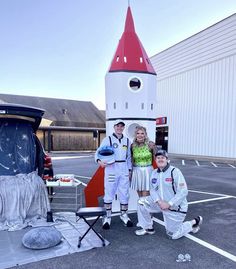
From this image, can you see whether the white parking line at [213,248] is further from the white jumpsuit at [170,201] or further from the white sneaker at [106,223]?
the white sneaker at [106,223]

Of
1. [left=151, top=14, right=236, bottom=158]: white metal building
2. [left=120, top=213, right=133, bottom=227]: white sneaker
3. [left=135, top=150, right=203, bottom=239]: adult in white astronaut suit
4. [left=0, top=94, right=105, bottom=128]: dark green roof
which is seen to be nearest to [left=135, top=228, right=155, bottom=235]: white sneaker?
[left=135, top=150, right=203, bottom=239]: adult in white astronaut suit

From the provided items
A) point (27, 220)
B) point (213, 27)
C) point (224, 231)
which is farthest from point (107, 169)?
point (213, 27)

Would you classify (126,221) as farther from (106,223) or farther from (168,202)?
(168,202)

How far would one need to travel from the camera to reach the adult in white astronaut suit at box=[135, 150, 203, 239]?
3.82 metres

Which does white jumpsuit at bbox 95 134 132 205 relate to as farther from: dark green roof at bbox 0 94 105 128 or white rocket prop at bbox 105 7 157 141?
dark green roof at bbox 0 94 105 128

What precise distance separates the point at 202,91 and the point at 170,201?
1581cm

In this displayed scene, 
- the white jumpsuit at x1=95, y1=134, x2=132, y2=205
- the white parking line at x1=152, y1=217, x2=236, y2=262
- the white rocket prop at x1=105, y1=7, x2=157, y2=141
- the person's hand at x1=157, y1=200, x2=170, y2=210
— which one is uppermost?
the white rocket prop at x1=105, y1=7, x2=157, y2=141

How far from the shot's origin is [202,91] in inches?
712

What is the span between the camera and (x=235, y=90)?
1567 centimetres

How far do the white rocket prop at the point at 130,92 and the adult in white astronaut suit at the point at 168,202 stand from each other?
1.50 meters

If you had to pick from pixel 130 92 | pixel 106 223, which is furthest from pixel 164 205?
pixel 130 92

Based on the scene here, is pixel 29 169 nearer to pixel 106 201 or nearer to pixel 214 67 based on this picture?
pixel 106 201

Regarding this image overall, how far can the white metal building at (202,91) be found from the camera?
16062mm

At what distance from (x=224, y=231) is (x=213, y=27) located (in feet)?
54.4
